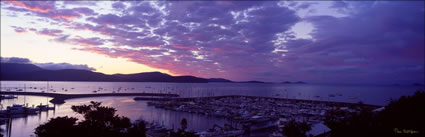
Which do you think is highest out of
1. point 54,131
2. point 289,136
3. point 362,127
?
point 54,131

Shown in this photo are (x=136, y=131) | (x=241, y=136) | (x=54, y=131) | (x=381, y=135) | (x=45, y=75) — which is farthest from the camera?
(x=45, y=75)

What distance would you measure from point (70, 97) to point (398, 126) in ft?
260

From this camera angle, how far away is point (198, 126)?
35594 millimetres

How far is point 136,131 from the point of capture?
34.1 ft

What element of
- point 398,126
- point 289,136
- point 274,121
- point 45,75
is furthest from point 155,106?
point 45,75

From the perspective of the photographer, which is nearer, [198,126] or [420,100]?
[420,100]

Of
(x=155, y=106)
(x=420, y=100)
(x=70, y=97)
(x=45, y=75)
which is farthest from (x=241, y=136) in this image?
(x=45, y=75)

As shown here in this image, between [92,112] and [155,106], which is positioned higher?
[92,112]

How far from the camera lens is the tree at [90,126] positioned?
912cm

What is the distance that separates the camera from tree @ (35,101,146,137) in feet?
Answer: 29.9

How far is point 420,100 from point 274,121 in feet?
64.5

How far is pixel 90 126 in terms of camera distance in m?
9.98

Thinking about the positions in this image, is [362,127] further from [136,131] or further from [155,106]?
[155,106]

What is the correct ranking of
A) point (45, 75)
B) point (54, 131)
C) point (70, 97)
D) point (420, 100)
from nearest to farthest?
1. point (54, 131)
2. point (420, 100)
3. point (70, 97)
4. point (45, 75)
